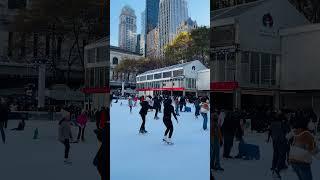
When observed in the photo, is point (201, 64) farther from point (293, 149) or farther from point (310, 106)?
point (310, 106)

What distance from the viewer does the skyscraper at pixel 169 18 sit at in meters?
5.89

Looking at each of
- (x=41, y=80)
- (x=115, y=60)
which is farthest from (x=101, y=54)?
(x=41, y=80)

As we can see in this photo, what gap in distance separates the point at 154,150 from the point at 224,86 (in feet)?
10.2

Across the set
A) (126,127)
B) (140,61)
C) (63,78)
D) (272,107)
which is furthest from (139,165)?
(272,107)

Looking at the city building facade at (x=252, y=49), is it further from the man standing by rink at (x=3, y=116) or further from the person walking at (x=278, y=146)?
the man standing by rink at (x=3, y=116)

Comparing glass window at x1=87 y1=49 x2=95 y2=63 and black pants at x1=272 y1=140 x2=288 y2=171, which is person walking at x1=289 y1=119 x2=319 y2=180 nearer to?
black pants at x1=272 y1=140 x2=288 y2=171

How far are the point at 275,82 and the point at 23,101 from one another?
5.69m

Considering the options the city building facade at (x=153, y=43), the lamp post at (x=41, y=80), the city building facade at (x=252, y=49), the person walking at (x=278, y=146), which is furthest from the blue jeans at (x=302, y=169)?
the lamp post at (x=41, y=80)

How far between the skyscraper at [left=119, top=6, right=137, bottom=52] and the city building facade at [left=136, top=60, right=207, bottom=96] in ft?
1.59

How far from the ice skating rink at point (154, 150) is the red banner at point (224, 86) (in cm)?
213

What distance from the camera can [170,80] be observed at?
5758mm

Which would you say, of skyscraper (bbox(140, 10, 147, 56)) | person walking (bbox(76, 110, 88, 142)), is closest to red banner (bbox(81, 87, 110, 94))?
person walking (bbox(76, 110, 88, 142))

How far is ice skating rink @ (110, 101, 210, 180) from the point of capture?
5.24 metres

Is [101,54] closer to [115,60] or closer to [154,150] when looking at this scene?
[115,60]
